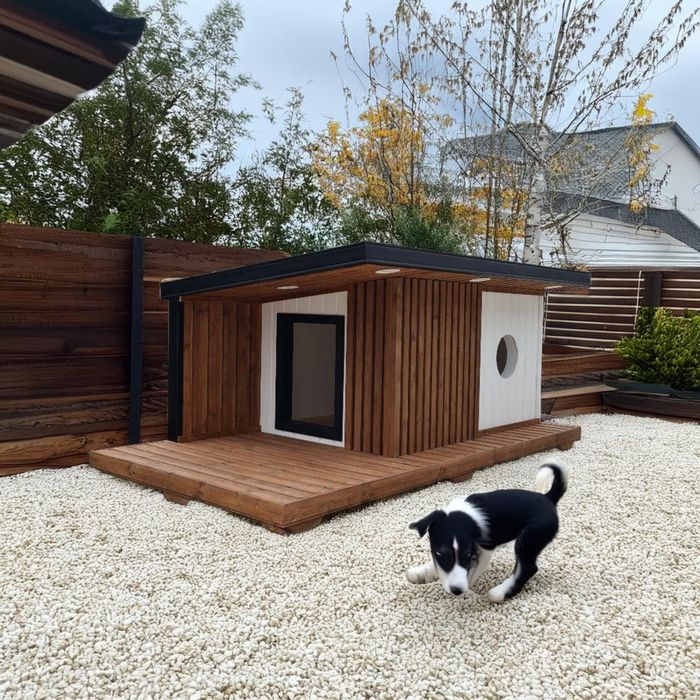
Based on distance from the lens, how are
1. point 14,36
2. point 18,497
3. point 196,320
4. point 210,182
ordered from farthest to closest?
1. point 210,182
2. point 196,320
3. point 18,497
4. point 14,36

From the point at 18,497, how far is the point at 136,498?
31.2 inches

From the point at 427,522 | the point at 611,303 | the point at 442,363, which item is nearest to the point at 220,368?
the point at 442,363

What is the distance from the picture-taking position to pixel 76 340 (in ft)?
17.0

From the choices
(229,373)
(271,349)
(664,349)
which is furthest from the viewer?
(664,349)

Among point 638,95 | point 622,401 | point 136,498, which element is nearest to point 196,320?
point 136,498

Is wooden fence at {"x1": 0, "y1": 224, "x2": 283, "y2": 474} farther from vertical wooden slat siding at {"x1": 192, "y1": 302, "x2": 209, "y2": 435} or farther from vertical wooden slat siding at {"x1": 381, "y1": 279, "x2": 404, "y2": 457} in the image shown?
vertical wooden slat siding at {"x1": 381, "y1": 279, "x2": 404, "y2": 457}

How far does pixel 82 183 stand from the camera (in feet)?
26.0

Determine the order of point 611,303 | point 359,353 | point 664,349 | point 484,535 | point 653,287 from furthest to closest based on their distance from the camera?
point 611,303
point 653,287
point 664,349
point 359,353
point 484,535

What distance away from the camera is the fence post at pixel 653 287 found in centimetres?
902

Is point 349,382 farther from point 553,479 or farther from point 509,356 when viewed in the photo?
point 553,479

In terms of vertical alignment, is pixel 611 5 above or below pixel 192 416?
above

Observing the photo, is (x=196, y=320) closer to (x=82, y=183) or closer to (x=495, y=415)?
(x=495, y=415)

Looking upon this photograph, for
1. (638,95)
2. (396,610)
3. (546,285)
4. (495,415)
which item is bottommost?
(396,610)

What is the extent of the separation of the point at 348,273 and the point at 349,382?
1032 mm
